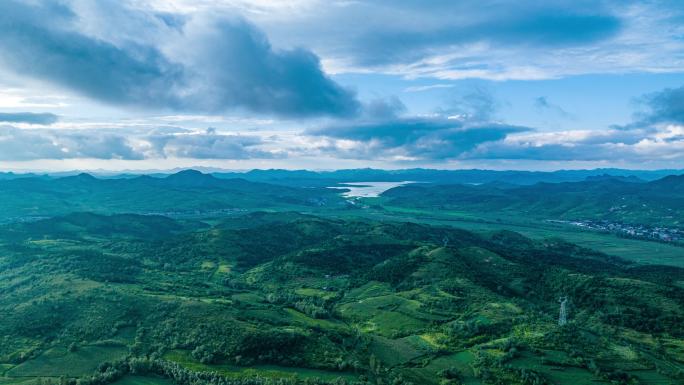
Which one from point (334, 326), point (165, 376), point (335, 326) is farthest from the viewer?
point (335, 326)

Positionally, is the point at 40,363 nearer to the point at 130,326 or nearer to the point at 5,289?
the point at 130,326

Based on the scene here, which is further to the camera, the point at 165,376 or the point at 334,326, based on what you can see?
the point at 334,326

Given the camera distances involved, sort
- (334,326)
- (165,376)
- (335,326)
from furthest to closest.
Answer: (335,326)
(334,326)
(165,376)

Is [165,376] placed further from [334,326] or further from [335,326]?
[335,326]

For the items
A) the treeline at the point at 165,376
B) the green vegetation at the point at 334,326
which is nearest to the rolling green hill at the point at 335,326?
the treeline at the point at 165,376

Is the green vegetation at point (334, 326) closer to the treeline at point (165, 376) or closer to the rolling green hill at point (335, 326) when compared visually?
the treeline at point (165, 376)

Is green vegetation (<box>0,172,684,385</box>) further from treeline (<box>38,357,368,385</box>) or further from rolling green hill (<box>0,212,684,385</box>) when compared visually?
rolling green hill (<box>0,212,684,385</box>)

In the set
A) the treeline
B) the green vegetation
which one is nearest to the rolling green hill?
the treeline

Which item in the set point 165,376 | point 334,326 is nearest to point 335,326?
point 334,326

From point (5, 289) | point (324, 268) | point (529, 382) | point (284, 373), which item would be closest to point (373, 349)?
point (284, 373)

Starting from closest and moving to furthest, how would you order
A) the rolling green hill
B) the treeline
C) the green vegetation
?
1. the treeline
2. the green vegetation
3. the rolling green hill

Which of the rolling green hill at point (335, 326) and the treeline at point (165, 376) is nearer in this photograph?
the treeline at point (165, 376)

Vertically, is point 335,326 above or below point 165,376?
below
